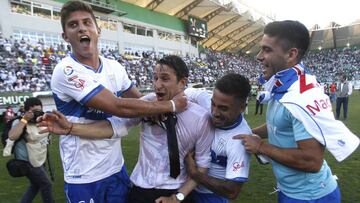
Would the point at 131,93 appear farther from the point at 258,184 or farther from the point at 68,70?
the point at 258,184

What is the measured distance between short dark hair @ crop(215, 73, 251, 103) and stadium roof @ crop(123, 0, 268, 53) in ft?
141

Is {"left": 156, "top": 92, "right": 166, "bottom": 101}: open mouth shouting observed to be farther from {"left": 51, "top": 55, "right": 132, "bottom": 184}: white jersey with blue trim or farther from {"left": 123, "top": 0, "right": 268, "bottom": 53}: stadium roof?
{"left": 123, "top": 0, "right": 268, "bottom": 53}: stadium roof

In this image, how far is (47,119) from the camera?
2.62 meters

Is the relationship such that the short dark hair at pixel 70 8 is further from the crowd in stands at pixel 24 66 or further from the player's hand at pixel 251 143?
the crowd in stands at pixel 24 66

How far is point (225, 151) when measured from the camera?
8.94 ft

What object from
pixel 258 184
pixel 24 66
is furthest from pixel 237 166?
pixel 24 66

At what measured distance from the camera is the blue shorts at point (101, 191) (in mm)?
2799

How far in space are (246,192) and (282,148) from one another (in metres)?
4.34

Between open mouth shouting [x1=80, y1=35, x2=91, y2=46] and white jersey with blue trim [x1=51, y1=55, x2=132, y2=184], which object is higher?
open mouth shouting [x1=80, y1=35, x2=91, y2=46]

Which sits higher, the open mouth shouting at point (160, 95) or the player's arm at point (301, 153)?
the open mouth shouting at point (160, 95)

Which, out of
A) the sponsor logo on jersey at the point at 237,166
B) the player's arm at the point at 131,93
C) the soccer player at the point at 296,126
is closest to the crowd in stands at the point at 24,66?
the player's arm at the point at 131,93

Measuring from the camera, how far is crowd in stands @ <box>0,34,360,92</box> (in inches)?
834

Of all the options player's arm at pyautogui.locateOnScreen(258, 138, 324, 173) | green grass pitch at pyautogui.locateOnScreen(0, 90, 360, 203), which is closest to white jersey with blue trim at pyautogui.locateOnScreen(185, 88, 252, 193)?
player's arm at pyautogui.locateOnScreen(258, 138, 324, 173)

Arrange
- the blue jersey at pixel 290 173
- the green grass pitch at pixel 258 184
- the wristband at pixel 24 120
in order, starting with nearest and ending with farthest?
1. the blue jersey at pixel 290 173
2. the wristband at pixel 24 120
3. the green grass pitch at pixel 258 184
